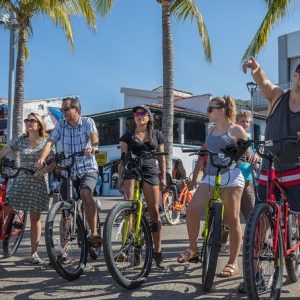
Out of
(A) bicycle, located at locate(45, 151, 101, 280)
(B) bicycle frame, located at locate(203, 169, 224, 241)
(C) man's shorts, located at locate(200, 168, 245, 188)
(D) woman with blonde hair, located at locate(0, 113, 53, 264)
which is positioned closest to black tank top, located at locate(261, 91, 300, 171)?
(B) bicycle frame, located at locate(203, 169, 224, 241)

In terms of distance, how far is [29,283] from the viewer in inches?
185

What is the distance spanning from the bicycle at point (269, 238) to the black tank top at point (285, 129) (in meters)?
0.14

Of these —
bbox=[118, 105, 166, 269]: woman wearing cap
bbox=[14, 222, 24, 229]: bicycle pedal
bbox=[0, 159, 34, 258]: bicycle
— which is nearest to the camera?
bbox=[118, 105, 166, 269]: woman wearing cap

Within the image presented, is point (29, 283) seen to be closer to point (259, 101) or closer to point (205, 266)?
point (205, 266)

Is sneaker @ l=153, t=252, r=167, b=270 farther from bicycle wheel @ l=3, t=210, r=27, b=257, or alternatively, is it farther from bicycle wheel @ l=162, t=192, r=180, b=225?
bicycle wheel @ l=162, t=192, r=180, b=225

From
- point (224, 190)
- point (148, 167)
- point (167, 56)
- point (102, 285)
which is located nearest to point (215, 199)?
point (224, 190)

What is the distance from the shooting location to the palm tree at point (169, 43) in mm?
12828

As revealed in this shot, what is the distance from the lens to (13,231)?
6.11 m

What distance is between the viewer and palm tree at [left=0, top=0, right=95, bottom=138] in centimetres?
1394

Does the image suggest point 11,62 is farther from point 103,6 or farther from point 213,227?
point 213,227

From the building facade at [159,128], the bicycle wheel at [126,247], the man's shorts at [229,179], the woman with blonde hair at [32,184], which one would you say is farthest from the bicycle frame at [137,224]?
the building facade at [159,128]

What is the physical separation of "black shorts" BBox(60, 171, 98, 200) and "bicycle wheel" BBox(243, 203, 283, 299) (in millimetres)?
2199

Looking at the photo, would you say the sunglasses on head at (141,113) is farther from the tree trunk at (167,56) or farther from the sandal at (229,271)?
the tree trunk at (167,56)

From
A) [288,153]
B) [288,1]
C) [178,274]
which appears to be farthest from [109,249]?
[288,1]
